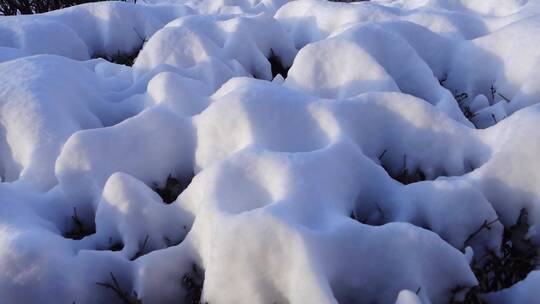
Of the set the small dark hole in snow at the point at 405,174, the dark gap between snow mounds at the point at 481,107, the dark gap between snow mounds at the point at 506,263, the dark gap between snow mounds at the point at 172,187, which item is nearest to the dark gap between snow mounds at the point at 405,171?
the small dark hole in snow at the point at 405,174

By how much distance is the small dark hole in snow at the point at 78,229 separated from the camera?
1.94 metres

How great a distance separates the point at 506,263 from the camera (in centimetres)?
174

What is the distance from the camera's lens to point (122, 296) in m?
1.62

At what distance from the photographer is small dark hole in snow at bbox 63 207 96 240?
194 cm

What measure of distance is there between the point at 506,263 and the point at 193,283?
3.46ft

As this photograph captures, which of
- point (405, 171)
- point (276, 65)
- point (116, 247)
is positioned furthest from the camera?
point (276, 65)

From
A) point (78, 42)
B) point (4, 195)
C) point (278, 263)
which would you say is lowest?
point (78, 42)

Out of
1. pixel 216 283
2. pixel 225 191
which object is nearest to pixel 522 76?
pixel 225 191

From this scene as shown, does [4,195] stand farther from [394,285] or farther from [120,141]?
[394,285]

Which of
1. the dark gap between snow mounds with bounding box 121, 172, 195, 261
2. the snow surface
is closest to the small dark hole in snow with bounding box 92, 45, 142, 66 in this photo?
the snow surface

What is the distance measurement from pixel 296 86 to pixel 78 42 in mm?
1875

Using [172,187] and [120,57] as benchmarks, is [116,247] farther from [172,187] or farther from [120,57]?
[120,57]

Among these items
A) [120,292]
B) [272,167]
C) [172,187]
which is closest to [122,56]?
[172,187]

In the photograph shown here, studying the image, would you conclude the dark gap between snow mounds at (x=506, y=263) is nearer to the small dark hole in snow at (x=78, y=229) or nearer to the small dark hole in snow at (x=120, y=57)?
the small dark hole in snow at (x=78, y=229)
